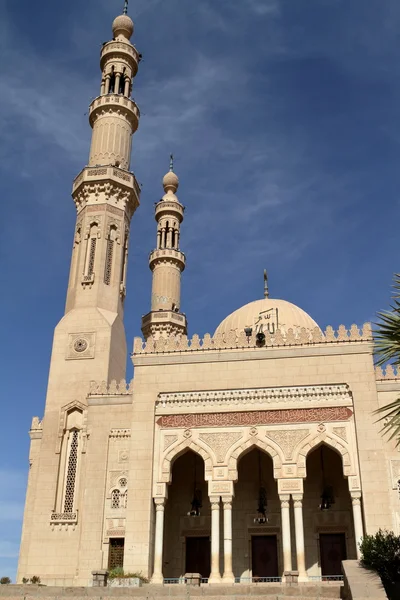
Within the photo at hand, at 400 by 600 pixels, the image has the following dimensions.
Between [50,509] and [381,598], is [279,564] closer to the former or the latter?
[50,509]

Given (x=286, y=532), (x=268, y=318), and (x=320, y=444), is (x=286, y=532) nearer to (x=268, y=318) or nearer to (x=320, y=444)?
(x=320, y=444)

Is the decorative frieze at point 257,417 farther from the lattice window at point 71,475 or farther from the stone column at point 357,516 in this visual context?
the lattice window at point 71,475

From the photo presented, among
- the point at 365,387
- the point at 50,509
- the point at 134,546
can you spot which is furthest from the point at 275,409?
the point at 50,509

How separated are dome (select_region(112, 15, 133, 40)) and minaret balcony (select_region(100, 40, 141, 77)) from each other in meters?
1.02

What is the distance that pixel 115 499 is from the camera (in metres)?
17.7

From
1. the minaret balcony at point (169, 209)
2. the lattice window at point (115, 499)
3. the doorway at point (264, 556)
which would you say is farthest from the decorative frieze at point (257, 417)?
the minaret balcony at point (169, 209)

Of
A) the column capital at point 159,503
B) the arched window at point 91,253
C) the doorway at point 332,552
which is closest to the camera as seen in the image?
the column capital at point 159,503

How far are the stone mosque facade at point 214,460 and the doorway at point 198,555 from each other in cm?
3

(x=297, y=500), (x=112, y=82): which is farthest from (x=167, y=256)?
(x=297, y=500)

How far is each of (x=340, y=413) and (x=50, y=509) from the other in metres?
8.82

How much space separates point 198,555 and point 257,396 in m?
4.90

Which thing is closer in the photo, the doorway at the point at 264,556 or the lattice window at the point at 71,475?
the doorway at the point at 264,556

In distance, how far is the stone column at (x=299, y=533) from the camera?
15.6 metres

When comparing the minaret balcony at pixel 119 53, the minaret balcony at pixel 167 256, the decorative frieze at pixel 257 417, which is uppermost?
the minaret balcony at pixel 119 53
